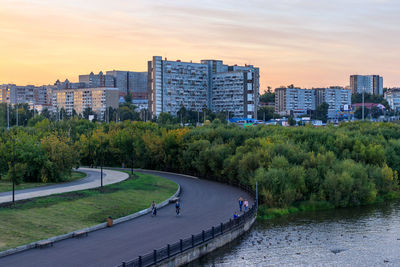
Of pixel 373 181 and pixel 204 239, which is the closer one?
pixel 204 239

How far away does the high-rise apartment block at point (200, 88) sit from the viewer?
181875mm

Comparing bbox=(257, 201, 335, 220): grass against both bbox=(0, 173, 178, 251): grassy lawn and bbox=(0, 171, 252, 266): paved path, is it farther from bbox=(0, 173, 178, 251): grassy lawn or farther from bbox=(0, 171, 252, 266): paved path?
bbox=(0, 173, 178, 251): grassy lawn

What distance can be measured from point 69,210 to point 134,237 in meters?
9.31

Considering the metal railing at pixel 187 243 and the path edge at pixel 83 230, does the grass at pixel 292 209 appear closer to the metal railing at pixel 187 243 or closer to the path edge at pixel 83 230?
the metal railing at pixel 187 243

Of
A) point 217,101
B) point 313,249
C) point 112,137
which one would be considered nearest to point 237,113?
point 217,101

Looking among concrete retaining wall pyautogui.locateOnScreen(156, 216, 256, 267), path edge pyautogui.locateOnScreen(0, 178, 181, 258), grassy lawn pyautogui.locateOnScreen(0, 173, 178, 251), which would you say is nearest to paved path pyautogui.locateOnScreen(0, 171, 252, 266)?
path edge pyautogui.locateOnScreen(0, 178, 181, 258)

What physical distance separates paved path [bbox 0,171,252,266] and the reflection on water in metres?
3.18

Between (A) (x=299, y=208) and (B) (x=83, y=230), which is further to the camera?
(A) (x=299, y=208)

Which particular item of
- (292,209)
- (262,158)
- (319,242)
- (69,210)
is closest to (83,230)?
(69,210)

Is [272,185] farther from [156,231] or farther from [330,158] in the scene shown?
[156,231]

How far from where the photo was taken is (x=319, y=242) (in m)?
37.9

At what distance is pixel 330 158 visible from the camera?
58781 millimetres

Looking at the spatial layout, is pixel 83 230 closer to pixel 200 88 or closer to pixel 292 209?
pixel 292 209

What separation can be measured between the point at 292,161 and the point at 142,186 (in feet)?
59.2
